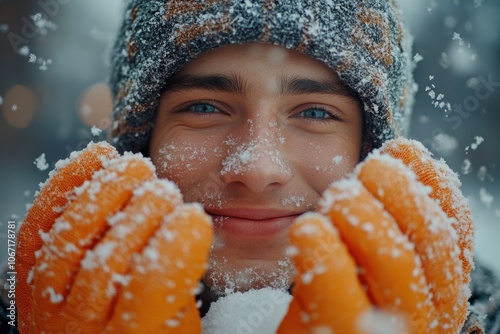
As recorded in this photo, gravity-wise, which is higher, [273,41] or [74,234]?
[273,41]

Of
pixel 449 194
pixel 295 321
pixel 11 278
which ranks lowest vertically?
pixel 295 321

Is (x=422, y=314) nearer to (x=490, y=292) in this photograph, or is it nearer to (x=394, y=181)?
(x=394, y=181)

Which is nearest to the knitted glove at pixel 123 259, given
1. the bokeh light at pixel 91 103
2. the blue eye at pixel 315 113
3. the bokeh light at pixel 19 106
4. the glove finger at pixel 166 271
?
the glove finger at pixel 166 271

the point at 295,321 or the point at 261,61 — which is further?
the point at 261,61

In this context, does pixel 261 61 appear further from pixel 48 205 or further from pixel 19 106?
pixel 19 106

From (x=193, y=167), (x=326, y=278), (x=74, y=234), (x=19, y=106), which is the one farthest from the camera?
(x=19, y=106)

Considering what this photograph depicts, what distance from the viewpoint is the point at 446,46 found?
5.94ft

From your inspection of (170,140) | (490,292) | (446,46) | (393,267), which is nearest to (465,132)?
(446,46)

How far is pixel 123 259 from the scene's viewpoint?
76cm

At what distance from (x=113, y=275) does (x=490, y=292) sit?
147 centimetres

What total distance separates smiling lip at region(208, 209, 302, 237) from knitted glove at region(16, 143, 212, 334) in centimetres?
31

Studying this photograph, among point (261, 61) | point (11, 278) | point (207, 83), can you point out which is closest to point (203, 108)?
point (207, 83)

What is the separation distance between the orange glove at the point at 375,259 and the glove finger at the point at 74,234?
33cm

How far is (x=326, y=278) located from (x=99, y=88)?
3326 mm
